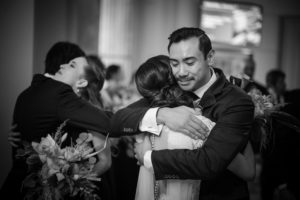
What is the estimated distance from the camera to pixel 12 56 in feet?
8.77

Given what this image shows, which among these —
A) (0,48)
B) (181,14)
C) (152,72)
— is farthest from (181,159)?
(181,14)

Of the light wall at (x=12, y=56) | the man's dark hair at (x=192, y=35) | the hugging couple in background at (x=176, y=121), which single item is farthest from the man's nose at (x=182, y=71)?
the light wall at (x=12, y=56)

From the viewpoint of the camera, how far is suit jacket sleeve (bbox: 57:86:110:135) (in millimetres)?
1877

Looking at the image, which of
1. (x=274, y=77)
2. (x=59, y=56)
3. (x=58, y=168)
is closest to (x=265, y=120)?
(x=58, y=168)

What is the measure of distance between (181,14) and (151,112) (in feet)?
17.0

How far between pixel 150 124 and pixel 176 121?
14 cm

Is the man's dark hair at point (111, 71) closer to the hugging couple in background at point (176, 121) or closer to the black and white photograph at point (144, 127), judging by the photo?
the black and white photograph at point (144, 127)

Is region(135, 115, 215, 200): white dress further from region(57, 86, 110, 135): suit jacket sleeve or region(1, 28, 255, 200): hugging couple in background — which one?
region(57, 86, 110, 135): suit jacket sleeve

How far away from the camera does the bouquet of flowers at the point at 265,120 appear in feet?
6.30

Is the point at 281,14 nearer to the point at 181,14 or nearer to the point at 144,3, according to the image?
the point at 181,14

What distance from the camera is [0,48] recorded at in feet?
A: 8.46

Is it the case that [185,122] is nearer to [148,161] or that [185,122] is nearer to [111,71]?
[148,161]

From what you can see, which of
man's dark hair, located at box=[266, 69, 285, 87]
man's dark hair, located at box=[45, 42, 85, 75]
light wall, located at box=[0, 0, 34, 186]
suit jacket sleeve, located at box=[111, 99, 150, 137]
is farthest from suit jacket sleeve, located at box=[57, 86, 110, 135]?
man's dark hair, located at box=[266, 69, 285, 87]

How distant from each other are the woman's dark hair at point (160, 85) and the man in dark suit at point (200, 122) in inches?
1.8
